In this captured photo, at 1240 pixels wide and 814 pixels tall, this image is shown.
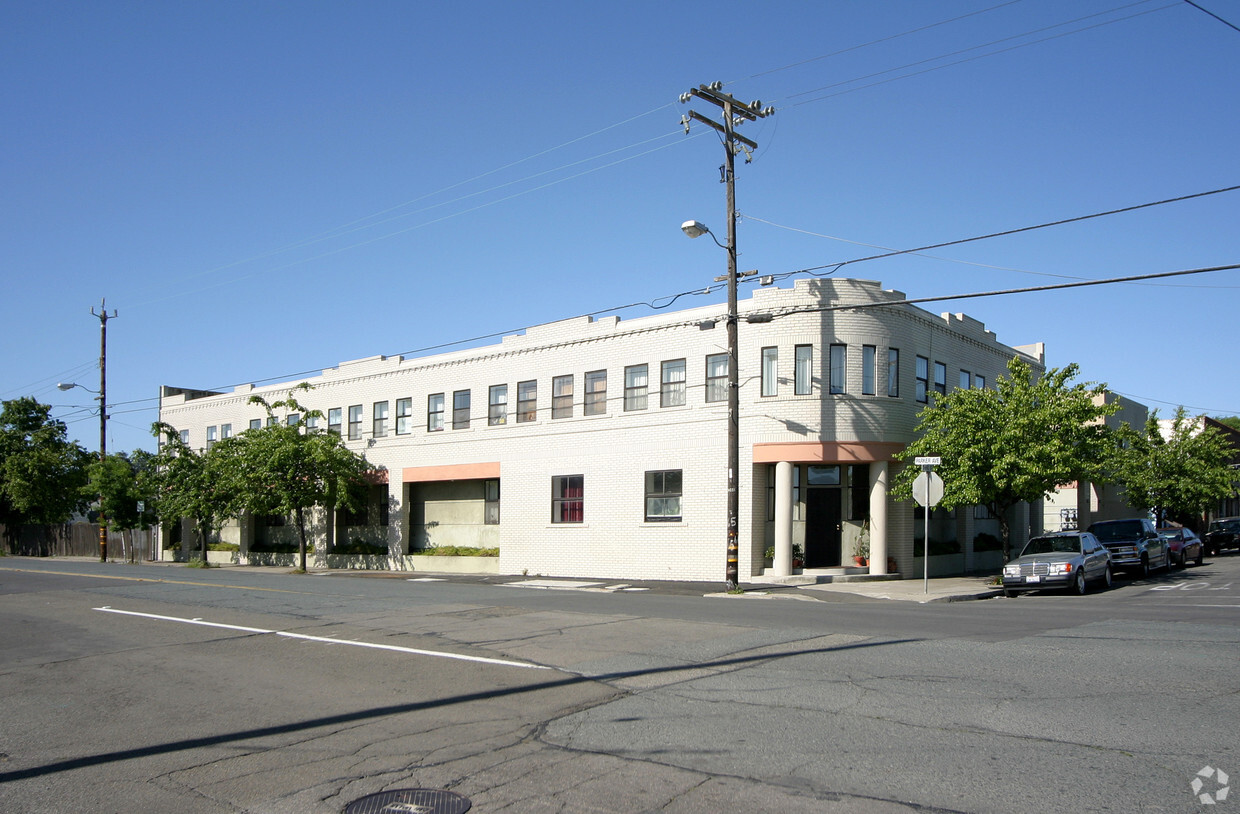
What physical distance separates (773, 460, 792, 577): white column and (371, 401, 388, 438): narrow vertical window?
63.1 ft

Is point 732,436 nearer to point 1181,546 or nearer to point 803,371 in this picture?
point 803,371

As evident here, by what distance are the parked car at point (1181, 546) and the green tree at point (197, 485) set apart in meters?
35.0

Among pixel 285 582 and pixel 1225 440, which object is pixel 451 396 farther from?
pixel 1225 440

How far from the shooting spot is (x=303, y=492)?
37.9 m

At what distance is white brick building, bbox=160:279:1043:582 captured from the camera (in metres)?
27.8

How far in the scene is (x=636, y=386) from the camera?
31.2 meters

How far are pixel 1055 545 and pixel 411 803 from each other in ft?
69.6

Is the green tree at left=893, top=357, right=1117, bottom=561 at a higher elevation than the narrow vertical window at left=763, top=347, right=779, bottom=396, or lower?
lower

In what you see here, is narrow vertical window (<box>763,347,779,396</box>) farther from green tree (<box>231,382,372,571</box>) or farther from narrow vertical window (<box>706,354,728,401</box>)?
green tree (<box>231,382,372,571</box>)

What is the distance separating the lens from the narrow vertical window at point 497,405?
35.5 metres

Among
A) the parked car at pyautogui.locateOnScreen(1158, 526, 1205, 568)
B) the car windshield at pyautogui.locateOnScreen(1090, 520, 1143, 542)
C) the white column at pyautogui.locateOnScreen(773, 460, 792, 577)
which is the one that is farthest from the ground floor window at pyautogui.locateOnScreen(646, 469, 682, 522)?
the parked car at pyautogui.locateOnScreen(1158, 526, 1205, 568)

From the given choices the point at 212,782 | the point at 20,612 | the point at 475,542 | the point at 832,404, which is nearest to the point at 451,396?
the point at 475,542

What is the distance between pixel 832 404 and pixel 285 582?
1648 centimetres

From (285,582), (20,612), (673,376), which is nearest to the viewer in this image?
(20,612)
